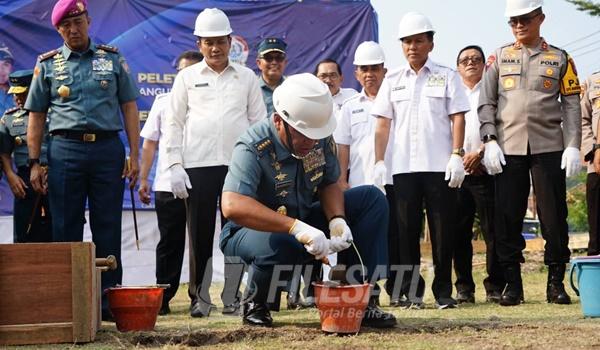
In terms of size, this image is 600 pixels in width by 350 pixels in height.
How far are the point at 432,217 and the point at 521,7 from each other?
1.48 m

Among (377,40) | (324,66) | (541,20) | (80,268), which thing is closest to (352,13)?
(377,40)

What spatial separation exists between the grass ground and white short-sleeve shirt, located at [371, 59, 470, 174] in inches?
40.6

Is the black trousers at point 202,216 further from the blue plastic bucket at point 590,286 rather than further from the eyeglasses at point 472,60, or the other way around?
the eyeglasses at point 472,60

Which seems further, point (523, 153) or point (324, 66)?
→ point (324, 66)

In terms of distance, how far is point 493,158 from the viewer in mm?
5621

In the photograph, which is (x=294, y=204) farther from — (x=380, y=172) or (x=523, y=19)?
(x=523, y=19)

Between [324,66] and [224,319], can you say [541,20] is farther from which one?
[224,319]

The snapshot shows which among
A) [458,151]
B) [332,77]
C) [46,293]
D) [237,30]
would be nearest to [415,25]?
[458,151]

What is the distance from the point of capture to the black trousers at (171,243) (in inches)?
244

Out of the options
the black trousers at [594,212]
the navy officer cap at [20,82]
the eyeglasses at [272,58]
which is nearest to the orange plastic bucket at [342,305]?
the eyeglasses at [272,58]

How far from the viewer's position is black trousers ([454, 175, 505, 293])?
6223 millimetres

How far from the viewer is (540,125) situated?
18.6 feet

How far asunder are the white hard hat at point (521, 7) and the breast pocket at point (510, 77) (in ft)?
1.15

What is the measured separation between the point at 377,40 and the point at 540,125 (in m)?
4.13
